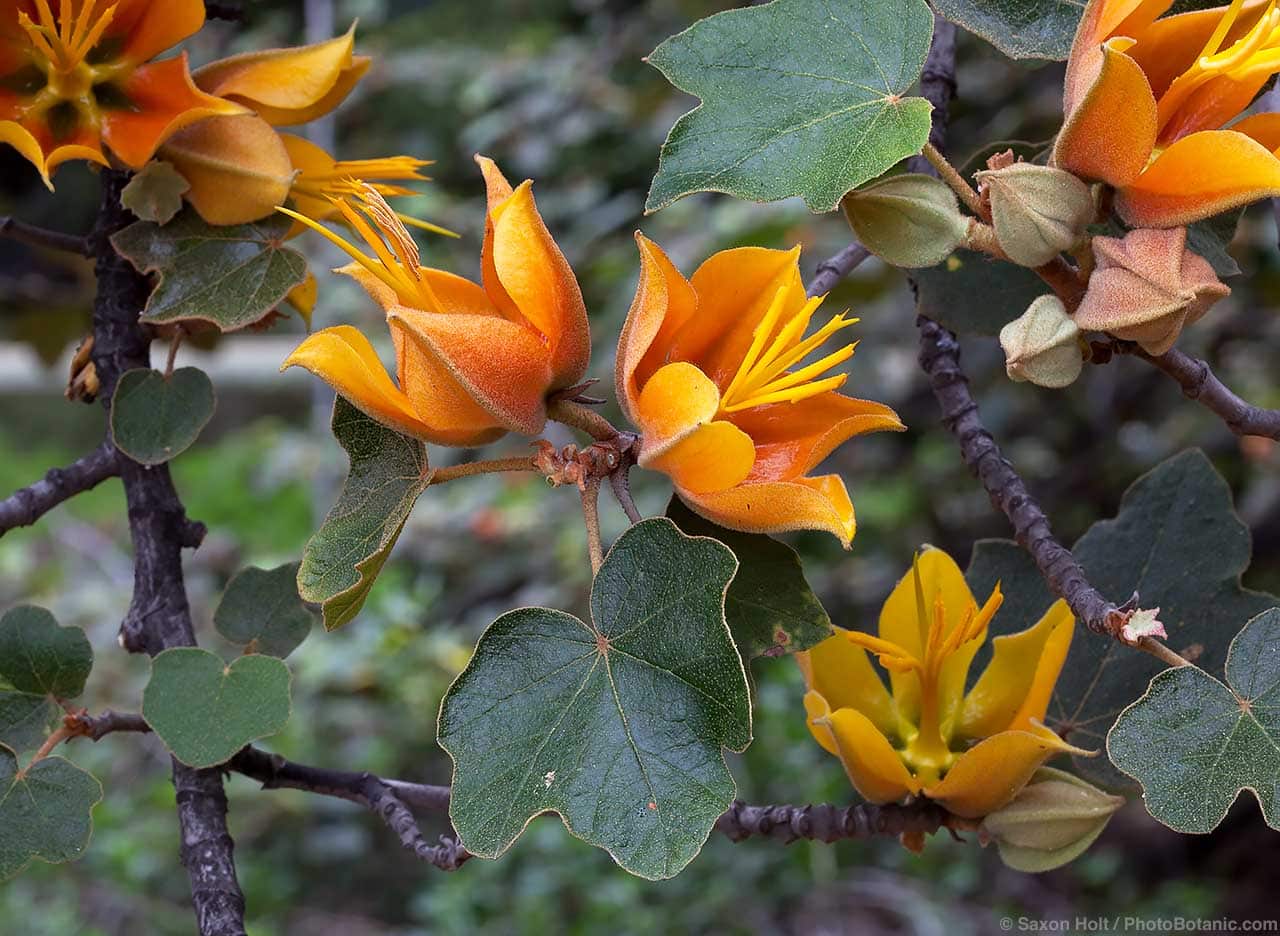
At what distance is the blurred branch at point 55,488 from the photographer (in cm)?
70

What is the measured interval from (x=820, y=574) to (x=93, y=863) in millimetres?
1139

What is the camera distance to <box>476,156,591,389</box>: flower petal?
1.80 feet

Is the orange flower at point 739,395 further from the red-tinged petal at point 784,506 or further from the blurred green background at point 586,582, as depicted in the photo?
the blurred green background at point 586,582

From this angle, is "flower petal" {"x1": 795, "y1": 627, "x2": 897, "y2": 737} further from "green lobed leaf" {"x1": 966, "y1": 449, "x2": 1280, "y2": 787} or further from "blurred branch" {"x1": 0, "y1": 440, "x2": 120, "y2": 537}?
"blurred branch" {"x1": 0, "y1": 440, "x2": 120, "y2": 537}

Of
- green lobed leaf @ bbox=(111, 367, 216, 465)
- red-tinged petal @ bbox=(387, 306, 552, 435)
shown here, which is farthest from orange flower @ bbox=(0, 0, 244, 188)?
red-tinged petal @ bbox=(387, 306, 552, 435)

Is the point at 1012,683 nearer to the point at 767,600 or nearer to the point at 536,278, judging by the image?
the point at 767,600

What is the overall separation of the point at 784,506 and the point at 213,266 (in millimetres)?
346

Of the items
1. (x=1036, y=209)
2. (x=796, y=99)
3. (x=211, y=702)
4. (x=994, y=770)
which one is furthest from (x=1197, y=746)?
(x=211, y=702)

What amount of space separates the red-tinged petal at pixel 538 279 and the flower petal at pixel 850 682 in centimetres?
23

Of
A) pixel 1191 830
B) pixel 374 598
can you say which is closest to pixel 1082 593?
pixel 1191 830

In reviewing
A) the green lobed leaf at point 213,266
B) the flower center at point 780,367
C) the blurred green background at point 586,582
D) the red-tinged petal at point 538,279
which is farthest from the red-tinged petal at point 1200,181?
the blurred green background at point 586,582

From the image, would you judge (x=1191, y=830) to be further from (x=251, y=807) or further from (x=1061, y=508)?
(x=251, y=807)

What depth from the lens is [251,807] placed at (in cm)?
192

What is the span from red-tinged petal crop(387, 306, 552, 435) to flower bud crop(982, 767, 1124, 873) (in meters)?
0.31
